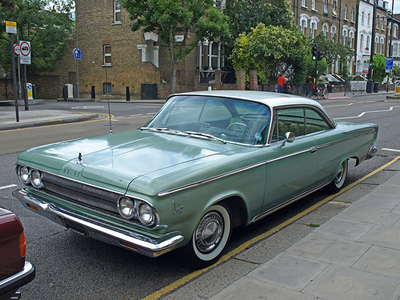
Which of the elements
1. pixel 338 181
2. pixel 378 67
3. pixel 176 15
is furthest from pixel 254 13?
pixel 338 181

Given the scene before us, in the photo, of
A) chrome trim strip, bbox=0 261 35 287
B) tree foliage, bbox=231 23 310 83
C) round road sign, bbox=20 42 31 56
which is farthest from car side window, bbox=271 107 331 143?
tree foliage, bbox=231 23 310 83

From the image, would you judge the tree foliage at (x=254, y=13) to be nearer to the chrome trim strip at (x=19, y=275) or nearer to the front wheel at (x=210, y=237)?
the front wheel at (x=210, y=237)

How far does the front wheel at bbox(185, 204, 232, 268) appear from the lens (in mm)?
3309

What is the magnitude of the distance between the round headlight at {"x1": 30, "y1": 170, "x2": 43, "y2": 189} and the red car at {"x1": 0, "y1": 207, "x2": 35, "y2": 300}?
4.16 ft

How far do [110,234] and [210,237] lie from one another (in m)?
0.89

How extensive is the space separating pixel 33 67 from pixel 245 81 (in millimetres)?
16843

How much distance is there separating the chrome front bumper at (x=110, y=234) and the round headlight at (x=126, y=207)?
0.41 feet

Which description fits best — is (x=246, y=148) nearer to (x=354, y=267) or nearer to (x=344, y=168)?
(x=354, y=267)

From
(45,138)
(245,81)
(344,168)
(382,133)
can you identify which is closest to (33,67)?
(245,81)

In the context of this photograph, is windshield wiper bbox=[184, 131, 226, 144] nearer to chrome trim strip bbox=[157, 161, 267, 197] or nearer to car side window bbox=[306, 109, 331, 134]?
chrome trim strip bbox=[157, 161, 267, 197]

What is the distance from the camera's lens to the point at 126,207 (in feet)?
10.0

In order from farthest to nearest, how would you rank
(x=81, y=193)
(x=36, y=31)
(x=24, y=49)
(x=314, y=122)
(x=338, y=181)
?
1. (x=36, y=31)
2. (x=24, y=49)
3. (x=338, y=181)
4. (x=314, y=122)
5. (x=81, y=193)

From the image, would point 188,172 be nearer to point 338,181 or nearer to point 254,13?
point 338,181

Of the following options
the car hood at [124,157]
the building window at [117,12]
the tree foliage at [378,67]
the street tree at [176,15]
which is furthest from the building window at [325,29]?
the car hood at [124,157]
